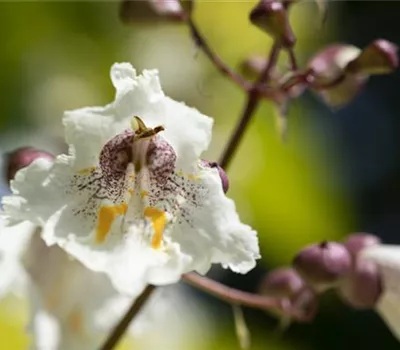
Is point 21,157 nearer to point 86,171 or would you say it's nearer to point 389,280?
point 86,171

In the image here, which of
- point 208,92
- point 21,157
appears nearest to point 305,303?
point 21,157

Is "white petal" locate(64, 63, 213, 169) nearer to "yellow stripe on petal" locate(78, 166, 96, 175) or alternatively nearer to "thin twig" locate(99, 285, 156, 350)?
"yellow stripe on petal" locate(78, 166, 96, 175)

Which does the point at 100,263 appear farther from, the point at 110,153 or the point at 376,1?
the point at 376,1

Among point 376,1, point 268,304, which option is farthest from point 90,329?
point 376,1

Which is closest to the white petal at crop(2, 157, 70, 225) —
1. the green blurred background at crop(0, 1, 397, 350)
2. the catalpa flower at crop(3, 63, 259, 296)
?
the catalpa flower at crop(3, 63, 259, 296)

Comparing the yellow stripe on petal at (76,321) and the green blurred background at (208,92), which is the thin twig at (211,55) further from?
the green blurred background at (208,92)

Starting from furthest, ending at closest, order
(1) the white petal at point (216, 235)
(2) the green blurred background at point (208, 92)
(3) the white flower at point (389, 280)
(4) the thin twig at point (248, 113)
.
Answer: (2) the green blurred background at point (208, 92)
(3) the white flower at point (389, 280)
(4) the thin twig at point (248, 113)
(1) the white petal at point (216, 235)

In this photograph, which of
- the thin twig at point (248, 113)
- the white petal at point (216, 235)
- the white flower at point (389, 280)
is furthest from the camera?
the white flower at point (389, 280)

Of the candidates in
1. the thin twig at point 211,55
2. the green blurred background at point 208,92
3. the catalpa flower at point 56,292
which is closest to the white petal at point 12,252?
the catalpa flower at point 56,292
